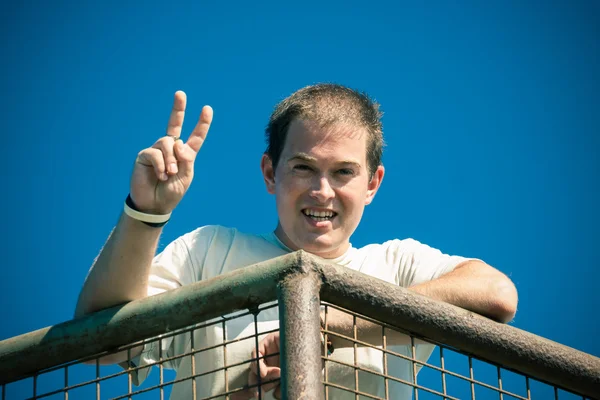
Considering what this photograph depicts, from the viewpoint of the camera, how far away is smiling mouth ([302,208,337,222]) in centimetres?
359

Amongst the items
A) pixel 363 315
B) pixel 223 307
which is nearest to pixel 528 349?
pixel 363 315

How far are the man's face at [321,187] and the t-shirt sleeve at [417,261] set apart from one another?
0.27m

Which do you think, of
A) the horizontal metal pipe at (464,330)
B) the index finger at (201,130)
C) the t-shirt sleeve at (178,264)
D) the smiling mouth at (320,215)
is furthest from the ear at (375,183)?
the horizontal metal pipe at (464,330)

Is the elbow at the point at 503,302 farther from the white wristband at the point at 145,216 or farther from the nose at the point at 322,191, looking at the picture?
the white wristband at the point at 145,216

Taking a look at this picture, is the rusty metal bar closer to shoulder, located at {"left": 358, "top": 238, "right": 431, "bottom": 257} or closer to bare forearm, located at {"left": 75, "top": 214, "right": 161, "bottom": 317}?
bare forearm, located at {"left": 75, "top": 214, "right": 161, "bottom": 317}

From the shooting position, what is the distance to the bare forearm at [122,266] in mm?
2527

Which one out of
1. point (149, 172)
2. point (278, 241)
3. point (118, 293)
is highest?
point (278, 241)

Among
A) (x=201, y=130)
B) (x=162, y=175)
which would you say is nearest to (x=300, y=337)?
(x=162, y=175)

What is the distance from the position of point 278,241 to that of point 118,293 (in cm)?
137

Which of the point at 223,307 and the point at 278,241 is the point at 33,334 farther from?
the point at 278,241

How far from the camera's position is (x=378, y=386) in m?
3.03

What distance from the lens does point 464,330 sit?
2.06 metres

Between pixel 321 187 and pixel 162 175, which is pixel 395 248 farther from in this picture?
pixel 162 175

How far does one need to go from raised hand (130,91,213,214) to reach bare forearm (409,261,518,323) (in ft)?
A: 3.12
